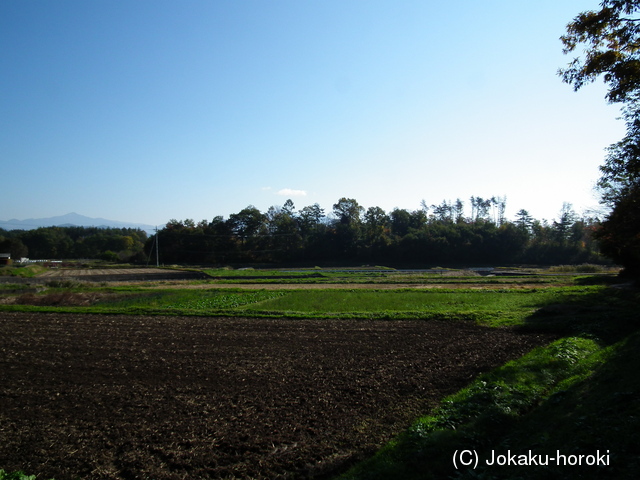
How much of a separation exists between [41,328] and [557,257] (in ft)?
279

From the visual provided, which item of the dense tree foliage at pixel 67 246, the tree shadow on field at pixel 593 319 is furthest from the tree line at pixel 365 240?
the tree shadow on field at pixel 593 319

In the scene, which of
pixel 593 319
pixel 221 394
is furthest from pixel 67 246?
pixel 593 319

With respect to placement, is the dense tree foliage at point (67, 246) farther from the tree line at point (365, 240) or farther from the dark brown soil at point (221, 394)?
the dark brown soil at point (221, 394)

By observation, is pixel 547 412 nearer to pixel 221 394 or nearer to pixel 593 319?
pixel 221 394

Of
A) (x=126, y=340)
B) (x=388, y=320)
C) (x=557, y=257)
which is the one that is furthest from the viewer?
(x=557, y=257)

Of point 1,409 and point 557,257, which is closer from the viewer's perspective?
point 1,409

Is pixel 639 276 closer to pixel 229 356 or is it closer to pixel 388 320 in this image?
pixel 388 320

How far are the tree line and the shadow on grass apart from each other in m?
70.4

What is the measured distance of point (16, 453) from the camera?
22.6 feet

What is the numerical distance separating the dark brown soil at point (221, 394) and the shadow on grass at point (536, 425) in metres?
0.62

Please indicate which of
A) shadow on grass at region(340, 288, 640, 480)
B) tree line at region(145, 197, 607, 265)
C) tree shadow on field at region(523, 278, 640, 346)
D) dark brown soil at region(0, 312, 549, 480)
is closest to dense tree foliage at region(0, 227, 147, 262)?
tree line at region(145, 197, 607, 265)

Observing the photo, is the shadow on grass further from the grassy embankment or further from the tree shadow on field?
the tree shadow on field

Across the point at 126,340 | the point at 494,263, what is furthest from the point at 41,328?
the point at 494,263

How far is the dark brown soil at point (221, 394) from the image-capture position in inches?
262
